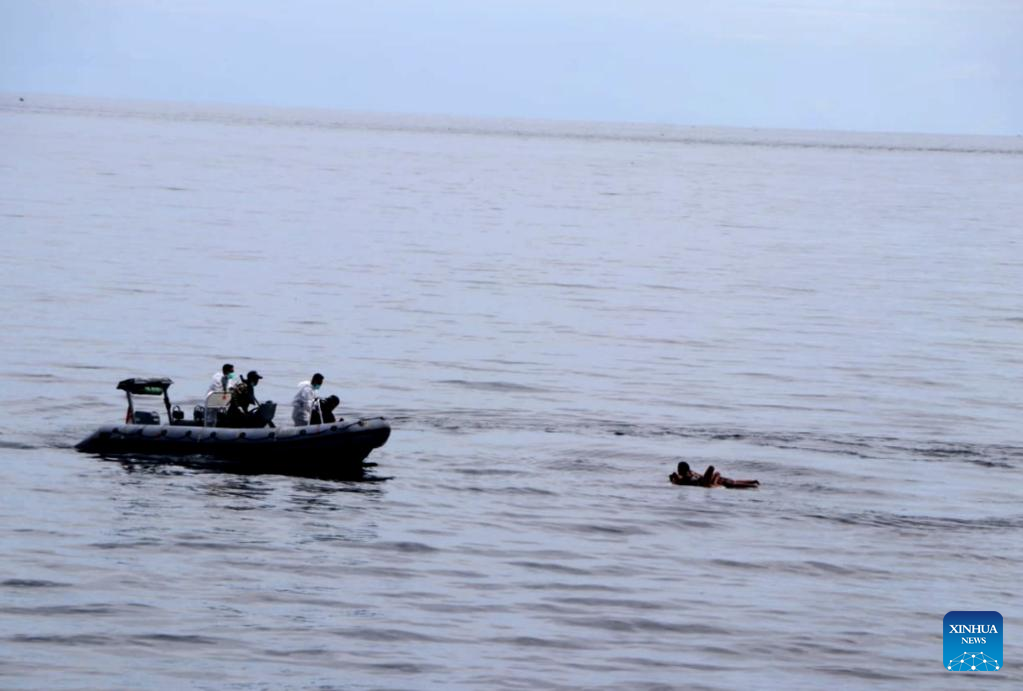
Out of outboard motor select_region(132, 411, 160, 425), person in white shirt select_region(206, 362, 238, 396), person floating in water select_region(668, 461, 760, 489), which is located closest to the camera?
person floating in water select_region(668, 461, 760, 489)

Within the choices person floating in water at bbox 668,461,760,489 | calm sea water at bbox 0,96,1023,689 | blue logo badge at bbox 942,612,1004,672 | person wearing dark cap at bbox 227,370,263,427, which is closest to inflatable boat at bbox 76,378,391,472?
person wearing dark cap at bbox 227,370,263,427

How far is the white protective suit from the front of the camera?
29688 mm

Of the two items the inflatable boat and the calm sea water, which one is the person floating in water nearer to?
the calm sea water

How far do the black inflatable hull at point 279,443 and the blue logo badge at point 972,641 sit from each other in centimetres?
1153

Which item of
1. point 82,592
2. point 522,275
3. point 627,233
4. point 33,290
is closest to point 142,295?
point 33,290

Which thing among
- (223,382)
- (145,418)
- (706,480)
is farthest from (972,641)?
(145,418)

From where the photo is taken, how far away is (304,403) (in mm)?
29812

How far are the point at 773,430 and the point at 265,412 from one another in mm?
12116

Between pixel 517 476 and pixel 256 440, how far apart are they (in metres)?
5.04

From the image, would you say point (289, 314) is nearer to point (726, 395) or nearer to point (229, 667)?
point (726, 395)

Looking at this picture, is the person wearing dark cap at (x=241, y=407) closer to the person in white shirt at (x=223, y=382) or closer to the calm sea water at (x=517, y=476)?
the person in white shirt at (x=223, y=382)

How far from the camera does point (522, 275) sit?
67.2 metres

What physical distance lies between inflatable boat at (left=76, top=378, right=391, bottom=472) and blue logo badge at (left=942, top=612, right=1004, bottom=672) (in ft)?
37.8

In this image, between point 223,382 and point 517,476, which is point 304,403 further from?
point 517,476
